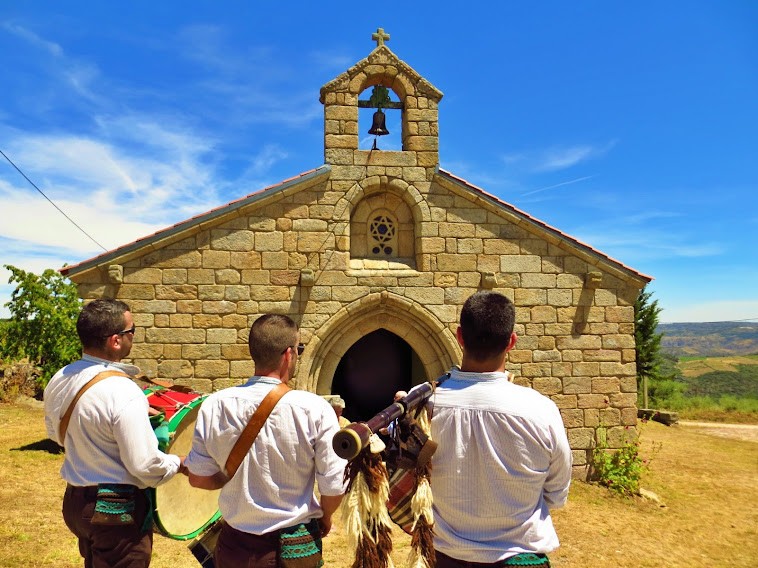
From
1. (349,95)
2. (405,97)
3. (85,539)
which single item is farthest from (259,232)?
(85,539)

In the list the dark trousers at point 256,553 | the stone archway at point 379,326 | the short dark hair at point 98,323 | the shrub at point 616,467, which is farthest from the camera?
the shrub at point 616,467

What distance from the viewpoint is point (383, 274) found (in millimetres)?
8031

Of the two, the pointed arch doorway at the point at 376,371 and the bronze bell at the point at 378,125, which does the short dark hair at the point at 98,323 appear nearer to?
the bronze bell at the point at 378,125

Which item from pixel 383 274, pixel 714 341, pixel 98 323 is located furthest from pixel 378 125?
pixel 714 341

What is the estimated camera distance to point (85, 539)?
9.11 ft

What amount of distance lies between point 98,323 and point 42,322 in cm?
1344

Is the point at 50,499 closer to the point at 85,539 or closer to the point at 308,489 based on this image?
the point at 85,539

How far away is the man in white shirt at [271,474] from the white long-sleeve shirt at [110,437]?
0.41 metres

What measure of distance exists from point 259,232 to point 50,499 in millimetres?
4366

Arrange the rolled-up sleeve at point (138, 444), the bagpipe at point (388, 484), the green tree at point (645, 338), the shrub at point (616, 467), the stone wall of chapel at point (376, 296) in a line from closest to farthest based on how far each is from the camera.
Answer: the bagpipe at point (388, 484) < the rolled-up sleeve at point (138, 444) < the stone wall of chapel at point (376, 296) < the shrub at point (616, 467) < the green tree at point (645, 338)

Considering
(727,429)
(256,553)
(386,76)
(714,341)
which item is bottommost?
(727,429)

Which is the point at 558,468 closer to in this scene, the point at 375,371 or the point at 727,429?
the point at 375,371

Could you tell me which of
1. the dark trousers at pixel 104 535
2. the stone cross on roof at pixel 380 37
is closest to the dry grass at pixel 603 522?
the dark trousers at pixel 104 535

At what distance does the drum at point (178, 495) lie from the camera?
314cm
